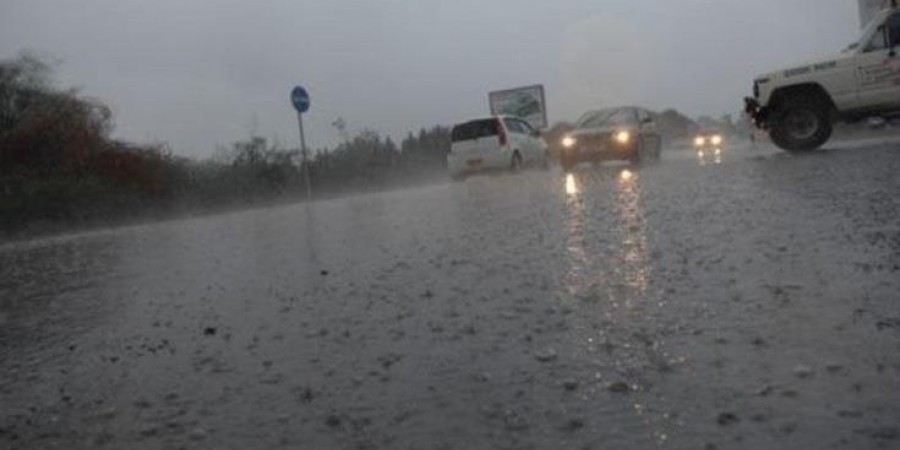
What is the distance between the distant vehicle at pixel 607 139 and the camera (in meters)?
20.8

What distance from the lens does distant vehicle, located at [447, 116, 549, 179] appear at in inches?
938

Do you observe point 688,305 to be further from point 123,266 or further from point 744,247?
point 123,266

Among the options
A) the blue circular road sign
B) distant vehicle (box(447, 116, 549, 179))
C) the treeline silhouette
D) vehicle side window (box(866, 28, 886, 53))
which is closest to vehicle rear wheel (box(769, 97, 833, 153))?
vehicle side window (box(866, 28, 886, 53))

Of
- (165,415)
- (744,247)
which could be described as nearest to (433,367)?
(165,415)

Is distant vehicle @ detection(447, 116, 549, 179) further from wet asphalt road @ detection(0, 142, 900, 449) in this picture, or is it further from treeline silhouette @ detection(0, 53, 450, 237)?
wet asphalt road @ detection(0, 142, 900, 449)

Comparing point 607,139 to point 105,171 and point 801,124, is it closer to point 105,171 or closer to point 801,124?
point 801,124

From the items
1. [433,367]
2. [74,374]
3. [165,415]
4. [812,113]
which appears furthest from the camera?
[812,113]

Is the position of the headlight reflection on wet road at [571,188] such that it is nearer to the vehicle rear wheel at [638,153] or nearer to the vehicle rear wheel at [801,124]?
the vehicle rear wheel at [801,124]

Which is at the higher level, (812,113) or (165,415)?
(812,113)

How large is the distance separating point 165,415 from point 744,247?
398 cm

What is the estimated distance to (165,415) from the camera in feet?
12.2

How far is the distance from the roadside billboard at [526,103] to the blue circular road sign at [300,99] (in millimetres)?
27527

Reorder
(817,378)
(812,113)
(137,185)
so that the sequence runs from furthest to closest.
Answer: (137,185), (812,113), (817,378)

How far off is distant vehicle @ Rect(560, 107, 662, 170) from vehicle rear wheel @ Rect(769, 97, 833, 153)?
4.90m
